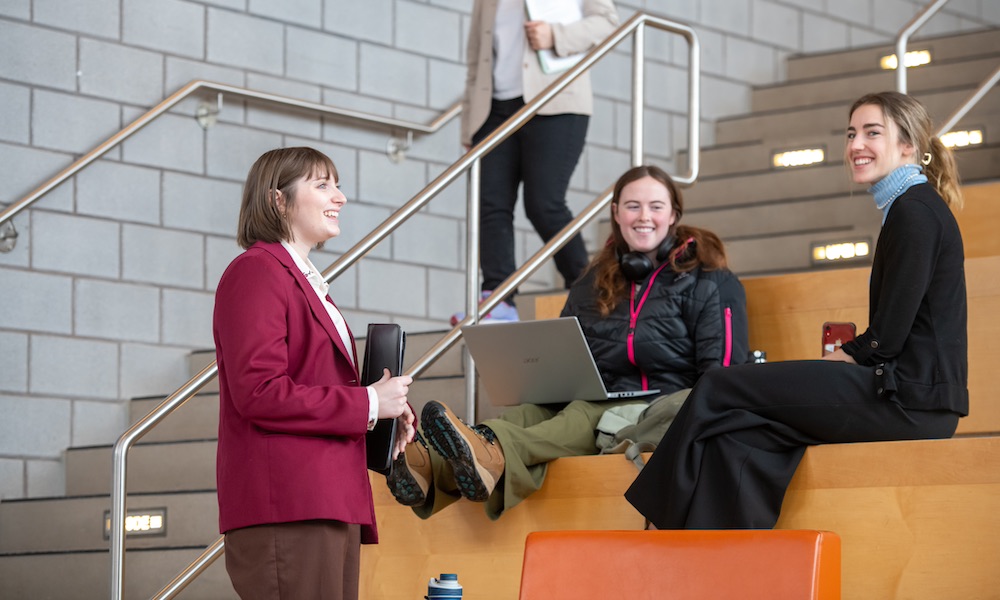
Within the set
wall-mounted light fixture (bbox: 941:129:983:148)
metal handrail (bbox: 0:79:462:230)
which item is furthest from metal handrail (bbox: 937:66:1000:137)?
metal handrail (bbox: 0:79:462:230)

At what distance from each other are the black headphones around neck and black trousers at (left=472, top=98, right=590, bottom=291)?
66cm

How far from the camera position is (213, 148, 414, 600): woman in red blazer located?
230 cm

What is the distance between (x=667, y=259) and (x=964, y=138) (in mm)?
1726

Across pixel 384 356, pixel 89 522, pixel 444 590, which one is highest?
pixel 384 356

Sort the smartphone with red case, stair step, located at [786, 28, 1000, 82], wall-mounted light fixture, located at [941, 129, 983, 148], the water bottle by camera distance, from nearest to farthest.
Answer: the water bottle < the smartphone with red case < wall-mounted light fixture, located at [941, 129, 983, 148] < stair step, located at [786, 28, 1000, 82]

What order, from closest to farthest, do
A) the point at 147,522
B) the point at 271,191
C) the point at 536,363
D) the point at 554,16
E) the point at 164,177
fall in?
the point at 271,191 → the point at 536,363 → the point at 147,522 → the point at 554,16 → the point at 164,177

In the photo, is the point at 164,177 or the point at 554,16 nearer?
the point at 554,16

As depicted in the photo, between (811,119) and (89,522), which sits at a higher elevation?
(811,119)

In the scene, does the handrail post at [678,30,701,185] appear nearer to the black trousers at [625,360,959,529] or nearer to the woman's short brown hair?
the black trousers at [625,360,959,529]

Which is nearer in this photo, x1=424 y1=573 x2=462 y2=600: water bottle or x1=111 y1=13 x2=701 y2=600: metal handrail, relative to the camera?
x1=424 y1=573 x2=462 y2=600: water bottle

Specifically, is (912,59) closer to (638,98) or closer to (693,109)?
(693,109)

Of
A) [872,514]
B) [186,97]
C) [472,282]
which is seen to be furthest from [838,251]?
[186,97]

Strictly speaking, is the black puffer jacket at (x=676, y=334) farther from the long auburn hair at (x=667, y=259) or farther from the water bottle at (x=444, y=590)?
the water bottle at (x=444, y=590)

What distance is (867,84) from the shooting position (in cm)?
603
